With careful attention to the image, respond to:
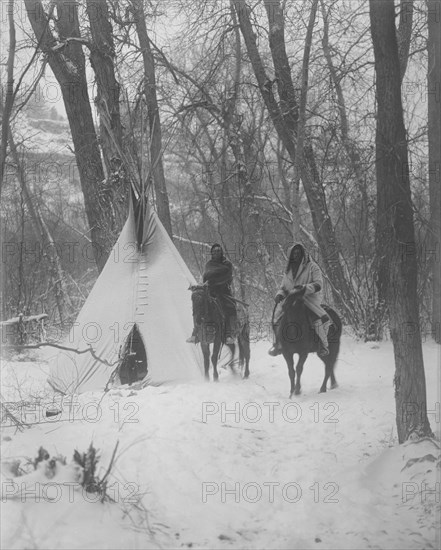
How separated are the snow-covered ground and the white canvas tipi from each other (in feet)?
4.26

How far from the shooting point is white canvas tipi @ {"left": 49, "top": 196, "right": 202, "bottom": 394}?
8.16 metres

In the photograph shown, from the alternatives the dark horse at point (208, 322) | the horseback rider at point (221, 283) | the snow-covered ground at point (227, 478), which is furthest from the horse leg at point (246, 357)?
the snow-covered ground at point (227, 478)

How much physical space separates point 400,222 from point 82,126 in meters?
6.85

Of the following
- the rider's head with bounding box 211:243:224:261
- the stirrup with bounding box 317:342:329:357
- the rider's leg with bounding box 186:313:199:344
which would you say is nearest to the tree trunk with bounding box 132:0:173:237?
the rider's head with bounding box 211:243:224:261

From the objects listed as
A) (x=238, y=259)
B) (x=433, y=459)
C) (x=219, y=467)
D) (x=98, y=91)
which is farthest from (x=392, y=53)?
(x=238, y=259)

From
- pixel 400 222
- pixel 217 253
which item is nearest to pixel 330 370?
pixel 217 253

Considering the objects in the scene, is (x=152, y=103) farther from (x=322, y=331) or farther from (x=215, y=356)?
(x=322, y=331)

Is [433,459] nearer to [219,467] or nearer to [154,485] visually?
[219,467]

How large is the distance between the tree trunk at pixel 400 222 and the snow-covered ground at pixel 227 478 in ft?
1.00

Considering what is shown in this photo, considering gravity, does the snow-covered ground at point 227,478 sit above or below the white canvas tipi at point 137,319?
below

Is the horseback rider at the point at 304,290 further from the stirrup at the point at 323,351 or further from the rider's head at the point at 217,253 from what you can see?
the rider's head at the point at 217,253

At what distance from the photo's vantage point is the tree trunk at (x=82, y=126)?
9516 millimetres

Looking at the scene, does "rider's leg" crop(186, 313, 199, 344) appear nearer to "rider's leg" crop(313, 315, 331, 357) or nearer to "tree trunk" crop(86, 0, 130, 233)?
"rider's leg" crop(313, 315, 331, 357)

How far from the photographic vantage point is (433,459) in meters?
4.32
